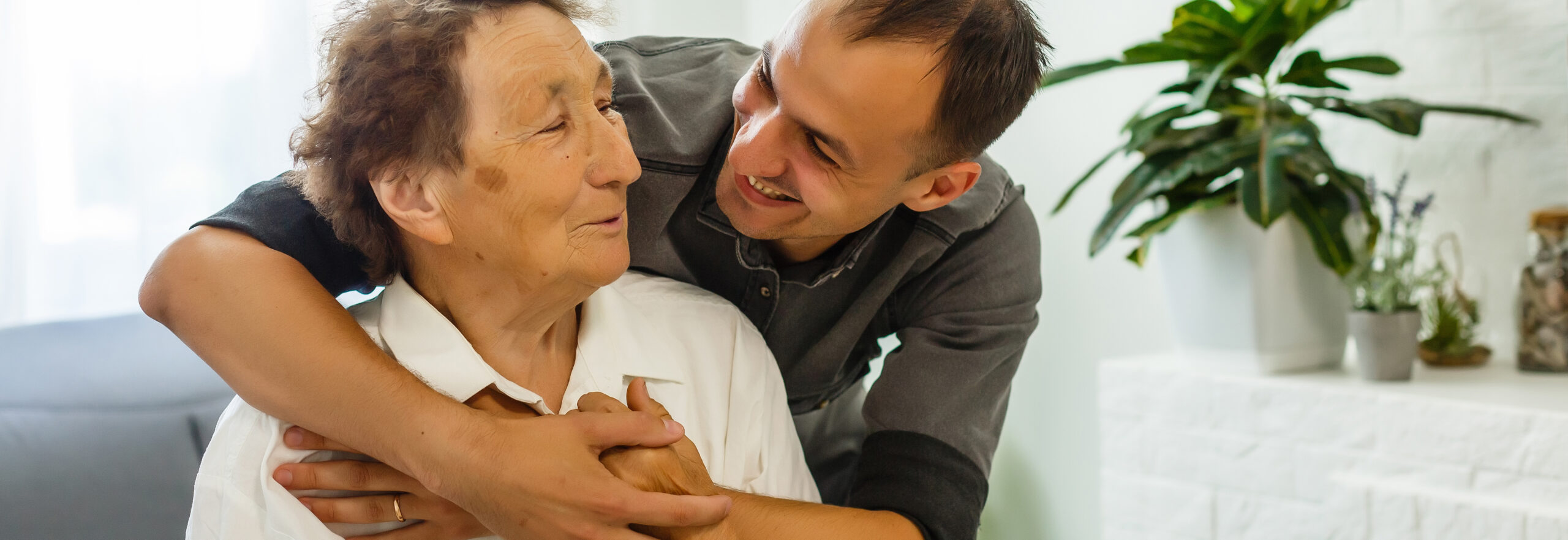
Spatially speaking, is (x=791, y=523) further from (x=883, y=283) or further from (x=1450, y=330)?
(x=1450, y=330)

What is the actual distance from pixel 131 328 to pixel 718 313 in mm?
1454

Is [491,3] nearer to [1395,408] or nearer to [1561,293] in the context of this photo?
[1395,408]

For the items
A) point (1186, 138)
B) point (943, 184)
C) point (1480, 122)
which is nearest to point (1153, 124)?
point (1186, 138)

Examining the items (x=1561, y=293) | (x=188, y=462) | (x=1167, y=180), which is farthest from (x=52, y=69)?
(x=1561, y=293)

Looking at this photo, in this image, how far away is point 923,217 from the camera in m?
1.43

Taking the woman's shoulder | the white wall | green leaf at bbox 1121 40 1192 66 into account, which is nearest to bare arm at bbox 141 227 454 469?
the woman's shoulder

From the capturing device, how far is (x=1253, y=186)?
6.44 feet

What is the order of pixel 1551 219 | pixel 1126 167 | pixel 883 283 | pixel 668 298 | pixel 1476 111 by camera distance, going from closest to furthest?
pixel 668 298 < pixel 883 283 < pixel 1551 219 < pixel 1476 111 < pixel 1126 167

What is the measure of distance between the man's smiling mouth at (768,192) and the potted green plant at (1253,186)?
0.94m

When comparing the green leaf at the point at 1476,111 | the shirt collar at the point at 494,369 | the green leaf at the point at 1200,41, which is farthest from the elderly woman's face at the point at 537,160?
the green leaf at the point at 1476,111

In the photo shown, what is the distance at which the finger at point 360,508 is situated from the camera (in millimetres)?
1049

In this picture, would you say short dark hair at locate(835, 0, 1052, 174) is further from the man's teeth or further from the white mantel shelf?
the white mantel shelf

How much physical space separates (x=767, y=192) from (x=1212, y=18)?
124 centimetres


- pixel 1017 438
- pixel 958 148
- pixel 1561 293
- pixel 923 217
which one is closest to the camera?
pixel 958 148
